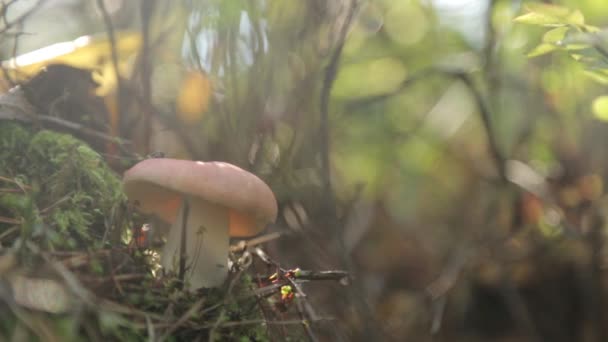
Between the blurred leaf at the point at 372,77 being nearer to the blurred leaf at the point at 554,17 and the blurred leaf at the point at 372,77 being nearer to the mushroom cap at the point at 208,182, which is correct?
the blurred leaf at the point at 554,17

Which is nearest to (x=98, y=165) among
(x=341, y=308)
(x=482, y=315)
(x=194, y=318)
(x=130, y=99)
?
(x=194, y=318)

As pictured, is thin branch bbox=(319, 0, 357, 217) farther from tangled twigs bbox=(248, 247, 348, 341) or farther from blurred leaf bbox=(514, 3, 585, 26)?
blurred leaf bbox=(514, 3, 585, 26)

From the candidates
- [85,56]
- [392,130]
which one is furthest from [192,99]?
[392,130]

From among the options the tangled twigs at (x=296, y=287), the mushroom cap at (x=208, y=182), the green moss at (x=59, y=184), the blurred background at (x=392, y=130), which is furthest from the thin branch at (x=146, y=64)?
the tangled twigs at (x=296, y=287)

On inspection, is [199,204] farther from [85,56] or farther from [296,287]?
[85,56]

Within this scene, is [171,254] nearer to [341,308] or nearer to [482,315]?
[341,308]

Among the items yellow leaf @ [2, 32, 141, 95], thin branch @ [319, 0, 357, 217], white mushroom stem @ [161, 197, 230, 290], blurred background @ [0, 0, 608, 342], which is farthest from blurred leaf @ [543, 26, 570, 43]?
yellow leaf @ [2, 32, 141, 95]
